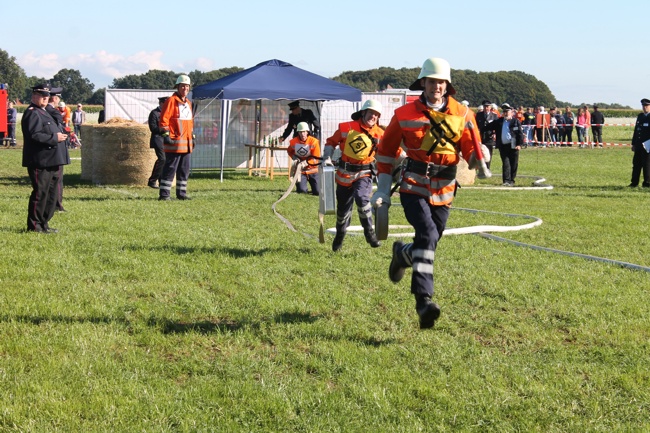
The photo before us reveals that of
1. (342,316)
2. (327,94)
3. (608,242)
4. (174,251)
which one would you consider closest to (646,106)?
(327,94)

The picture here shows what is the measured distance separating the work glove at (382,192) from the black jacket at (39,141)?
19.5 ft

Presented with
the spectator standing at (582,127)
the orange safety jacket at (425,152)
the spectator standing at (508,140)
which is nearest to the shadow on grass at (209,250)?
the orange safety jacket at (425,152)

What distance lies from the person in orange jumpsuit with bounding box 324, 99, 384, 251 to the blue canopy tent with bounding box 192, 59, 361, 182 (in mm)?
11067

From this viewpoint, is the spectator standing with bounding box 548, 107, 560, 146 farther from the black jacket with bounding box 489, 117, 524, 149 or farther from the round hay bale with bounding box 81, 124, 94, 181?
the round hay bale with bounding box 81, 124, 94, 181

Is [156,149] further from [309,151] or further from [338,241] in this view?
[338,241]

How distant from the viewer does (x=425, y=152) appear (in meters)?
6.68

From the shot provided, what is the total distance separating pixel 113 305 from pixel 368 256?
11.8 feet

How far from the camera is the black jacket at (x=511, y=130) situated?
21047mm

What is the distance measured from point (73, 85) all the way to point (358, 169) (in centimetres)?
10130

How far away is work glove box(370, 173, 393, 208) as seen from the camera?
681cm

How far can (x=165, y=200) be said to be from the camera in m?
16.0

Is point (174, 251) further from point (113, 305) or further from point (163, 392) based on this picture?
point (163, 392)

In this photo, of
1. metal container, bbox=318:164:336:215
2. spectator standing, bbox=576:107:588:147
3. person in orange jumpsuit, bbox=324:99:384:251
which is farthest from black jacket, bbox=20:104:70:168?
spectator standing, bbox=576:107:588:147

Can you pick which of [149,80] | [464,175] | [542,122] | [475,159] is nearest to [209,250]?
[475,159]
